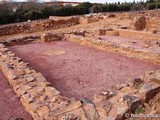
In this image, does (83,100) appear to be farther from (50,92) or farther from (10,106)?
(10,106)

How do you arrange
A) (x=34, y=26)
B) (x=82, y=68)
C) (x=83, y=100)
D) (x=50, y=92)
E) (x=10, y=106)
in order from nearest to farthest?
(x=83, y=100) < (x=50, y=92) < (x=10, y=106) < (x=82, y=68) < (x=34, y=26)

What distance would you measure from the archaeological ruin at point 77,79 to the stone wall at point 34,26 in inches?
287

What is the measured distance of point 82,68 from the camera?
6121 mm

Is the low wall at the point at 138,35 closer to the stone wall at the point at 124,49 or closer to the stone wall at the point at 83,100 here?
the stone wall at the point at 124,49

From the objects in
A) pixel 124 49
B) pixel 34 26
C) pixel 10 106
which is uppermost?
pixel 34 26

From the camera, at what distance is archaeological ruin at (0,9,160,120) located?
3432 mm

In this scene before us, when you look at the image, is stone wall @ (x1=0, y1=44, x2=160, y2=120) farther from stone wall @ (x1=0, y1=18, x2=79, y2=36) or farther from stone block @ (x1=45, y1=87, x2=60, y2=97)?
stone wall @ (x1=0, y1=18, x2=79, y2=36)

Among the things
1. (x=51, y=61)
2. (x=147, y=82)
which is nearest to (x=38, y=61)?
(x=51, y=61)

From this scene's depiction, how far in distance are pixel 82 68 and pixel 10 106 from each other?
8.25 feet

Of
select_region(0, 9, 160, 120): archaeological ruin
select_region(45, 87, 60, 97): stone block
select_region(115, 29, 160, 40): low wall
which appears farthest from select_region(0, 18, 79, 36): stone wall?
select_region(45, 87, 60, 97): stone block

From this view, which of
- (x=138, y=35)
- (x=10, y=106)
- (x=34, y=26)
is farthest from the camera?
(x=34, y=26)

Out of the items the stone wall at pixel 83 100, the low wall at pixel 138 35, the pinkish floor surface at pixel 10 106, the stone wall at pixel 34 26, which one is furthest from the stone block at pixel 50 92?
the stone wall at pixel 34 26

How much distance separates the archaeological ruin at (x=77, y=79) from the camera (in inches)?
135

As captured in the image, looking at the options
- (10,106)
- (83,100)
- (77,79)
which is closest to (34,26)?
(77,79)
